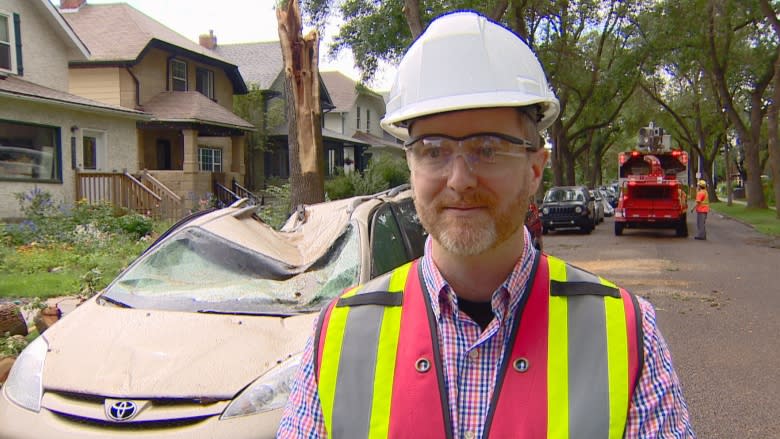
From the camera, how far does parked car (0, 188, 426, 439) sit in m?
3.39

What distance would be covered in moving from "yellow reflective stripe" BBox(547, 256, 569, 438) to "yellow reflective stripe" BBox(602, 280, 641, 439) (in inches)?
3.5

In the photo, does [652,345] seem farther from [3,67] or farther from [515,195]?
[3,67]

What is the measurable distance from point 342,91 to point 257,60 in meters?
7.09

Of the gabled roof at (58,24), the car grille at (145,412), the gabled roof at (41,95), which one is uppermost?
the gabled roof at (58,24)

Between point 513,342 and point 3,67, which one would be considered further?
point 3,67

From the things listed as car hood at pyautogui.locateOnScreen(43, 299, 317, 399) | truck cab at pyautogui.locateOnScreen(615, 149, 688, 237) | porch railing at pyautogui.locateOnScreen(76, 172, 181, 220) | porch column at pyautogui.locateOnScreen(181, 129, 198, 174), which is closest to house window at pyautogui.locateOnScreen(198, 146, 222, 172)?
porch column at pyautogui.locateOnScreen(181, 129, 198, 174)

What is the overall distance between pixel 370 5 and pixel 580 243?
34.1ft

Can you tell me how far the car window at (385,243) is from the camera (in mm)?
4844

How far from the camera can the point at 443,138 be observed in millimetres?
1626

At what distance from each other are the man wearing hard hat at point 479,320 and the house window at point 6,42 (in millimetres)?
19047

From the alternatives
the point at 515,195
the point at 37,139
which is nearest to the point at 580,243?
the point at 37,139

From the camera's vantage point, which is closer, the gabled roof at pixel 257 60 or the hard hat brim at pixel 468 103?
the hard hat brim at pixel 468 103

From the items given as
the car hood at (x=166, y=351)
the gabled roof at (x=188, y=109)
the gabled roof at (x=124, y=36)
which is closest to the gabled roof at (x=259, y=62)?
the gabled roof at (x=124, y=36)

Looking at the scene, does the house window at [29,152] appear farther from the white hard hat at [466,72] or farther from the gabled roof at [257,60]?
the white hard hat at [466,72]
